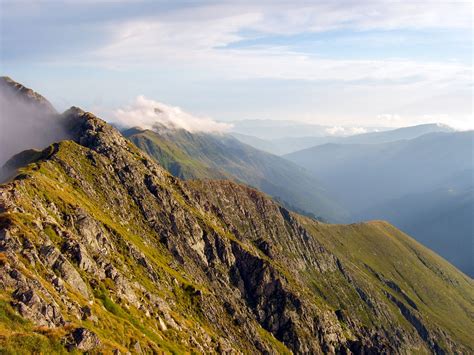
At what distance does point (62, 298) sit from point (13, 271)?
19.0 meters

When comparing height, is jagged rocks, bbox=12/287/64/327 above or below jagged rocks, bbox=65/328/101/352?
above

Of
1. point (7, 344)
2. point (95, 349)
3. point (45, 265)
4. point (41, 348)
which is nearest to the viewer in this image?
point (7, 344)

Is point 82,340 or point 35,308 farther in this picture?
point 82,340

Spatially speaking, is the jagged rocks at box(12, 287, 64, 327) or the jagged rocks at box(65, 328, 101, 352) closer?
the jagged rocks at box(12, 287, 64, 327)

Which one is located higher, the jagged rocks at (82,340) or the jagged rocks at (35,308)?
the jagged rocks at (35,308)

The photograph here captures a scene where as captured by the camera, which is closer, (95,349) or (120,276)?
(95,349)

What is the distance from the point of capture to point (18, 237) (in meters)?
154

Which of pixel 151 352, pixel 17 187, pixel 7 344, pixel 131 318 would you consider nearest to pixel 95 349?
pixel 7 344

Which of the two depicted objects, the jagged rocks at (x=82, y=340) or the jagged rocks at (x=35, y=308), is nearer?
the jagged rocks at (x=35, y=308)

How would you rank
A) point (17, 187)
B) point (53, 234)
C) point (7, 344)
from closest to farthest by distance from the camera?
1. point (7, 344)
2. point (53, 234)
3. point (17, 187)

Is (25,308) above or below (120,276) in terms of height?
above

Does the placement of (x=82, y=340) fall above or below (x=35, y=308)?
below

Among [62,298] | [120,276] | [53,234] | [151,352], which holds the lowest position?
[151,352]

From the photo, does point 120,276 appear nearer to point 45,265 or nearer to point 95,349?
point 45,265
